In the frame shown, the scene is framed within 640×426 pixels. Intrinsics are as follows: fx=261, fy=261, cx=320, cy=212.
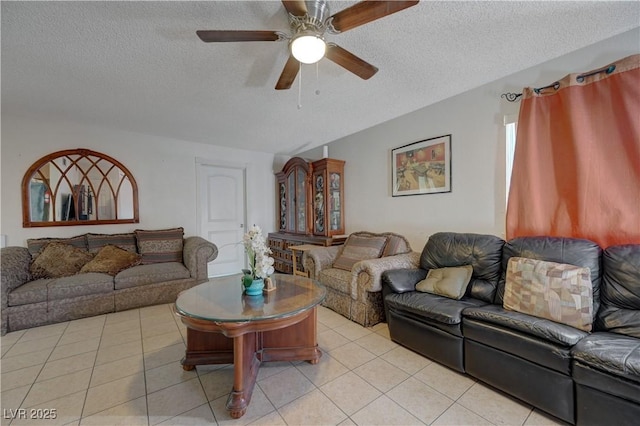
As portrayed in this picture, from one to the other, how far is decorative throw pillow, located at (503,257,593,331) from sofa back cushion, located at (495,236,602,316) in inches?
3.7

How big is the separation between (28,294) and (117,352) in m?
1.30

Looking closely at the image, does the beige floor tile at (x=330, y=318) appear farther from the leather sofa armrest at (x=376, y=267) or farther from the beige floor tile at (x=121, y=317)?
the beige floor tile at (x=121, y=317)

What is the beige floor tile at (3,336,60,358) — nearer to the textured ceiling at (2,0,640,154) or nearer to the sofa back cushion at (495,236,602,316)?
the textured ceiling at (2,0,640,154)

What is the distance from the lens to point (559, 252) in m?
1.82

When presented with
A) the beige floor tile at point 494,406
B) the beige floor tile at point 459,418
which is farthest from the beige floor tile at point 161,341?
the beige floor tile at point 494,406

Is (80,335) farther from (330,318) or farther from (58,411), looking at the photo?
(330,318)

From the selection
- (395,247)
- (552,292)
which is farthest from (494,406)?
(395,247)

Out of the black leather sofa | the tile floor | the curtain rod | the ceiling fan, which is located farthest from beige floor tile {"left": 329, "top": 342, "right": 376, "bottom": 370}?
the curtain rod

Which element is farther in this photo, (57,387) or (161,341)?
(161,341)

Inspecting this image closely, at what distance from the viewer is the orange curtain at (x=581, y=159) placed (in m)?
1.74

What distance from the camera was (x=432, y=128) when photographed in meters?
2.92

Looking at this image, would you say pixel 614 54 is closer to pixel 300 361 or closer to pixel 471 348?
pixel 471 348

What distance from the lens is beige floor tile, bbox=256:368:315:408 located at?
1632mm

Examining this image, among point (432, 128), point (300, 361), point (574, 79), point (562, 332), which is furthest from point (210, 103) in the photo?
point (562, 332)
